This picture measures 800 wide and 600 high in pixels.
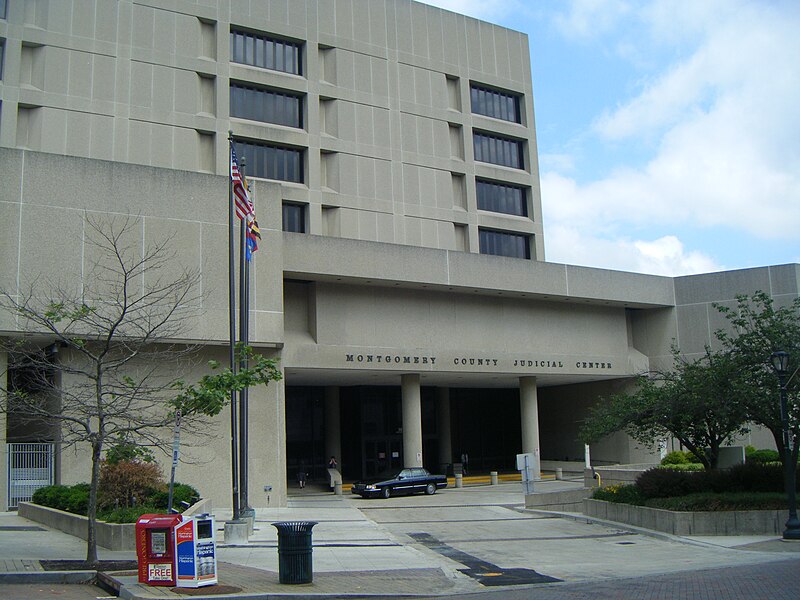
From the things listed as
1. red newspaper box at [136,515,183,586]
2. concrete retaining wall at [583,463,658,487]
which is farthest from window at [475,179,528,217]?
red newspaper box at [136,515,183,586]

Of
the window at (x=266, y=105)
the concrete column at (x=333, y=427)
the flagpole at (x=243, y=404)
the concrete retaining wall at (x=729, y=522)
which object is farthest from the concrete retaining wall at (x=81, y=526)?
the window at (x=266, y=105)

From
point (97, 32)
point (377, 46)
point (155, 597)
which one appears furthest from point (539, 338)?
point (155, 597)

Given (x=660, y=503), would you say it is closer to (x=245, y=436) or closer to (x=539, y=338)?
(x=245, y=436)

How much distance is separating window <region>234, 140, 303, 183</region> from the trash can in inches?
1344

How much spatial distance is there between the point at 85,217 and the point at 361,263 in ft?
46.4

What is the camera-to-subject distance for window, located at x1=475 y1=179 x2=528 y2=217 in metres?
55.6

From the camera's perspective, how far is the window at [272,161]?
46.5 metres

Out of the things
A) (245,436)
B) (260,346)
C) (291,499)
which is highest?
(260,346)

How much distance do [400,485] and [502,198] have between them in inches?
935

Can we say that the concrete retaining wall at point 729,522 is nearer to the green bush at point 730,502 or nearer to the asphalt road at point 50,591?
the green bush at point 730,502

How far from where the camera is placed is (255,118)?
4716 centimetres

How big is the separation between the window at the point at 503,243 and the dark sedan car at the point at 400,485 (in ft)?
59.8

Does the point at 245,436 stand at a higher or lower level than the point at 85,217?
lower

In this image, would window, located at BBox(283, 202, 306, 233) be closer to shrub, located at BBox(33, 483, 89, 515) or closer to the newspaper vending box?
shrub, located at BBox(33, 483, 89, 515)
